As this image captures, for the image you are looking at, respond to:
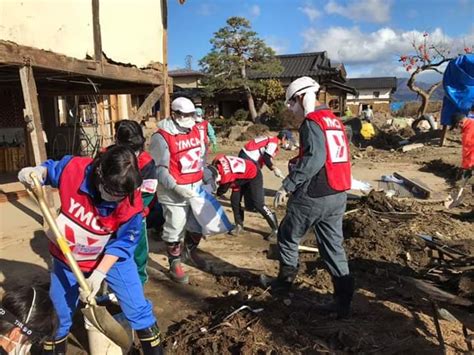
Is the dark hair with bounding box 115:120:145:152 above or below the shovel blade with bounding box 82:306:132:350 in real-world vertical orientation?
above

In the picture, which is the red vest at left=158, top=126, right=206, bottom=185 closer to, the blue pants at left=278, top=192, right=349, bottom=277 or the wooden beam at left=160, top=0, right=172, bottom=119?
the blue pants at left=278, top=192, right=349, bottom=277

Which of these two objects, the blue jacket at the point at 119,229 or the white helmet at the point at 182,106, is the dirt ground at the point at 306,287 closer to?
the blue jacket at the point at 119,229

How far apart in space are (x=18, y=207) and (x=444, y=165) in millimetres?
10164

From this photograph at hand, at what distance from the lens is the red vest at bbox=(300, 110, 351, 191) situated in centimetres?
336

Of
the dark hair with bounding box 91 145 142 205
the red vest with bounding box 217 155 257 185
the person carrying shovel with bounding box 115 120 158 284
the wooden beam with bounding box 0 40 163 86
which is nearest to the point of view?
the dark hair with bounding box 91 145 142 205

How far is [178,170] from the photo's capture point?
14.0 ft

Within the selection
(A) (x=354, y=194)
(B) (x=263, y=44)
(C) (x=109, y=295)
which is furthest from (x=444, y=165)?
(B) (x=263, y=44)

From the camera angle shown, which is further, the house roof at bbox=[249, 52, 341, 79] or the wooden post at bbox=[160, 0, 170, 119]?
the house roof at bbox=[249, 52, 341, 79]

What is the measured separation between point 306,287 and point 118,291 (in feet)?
7.05

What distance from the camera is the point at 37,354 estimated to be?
2957 mm

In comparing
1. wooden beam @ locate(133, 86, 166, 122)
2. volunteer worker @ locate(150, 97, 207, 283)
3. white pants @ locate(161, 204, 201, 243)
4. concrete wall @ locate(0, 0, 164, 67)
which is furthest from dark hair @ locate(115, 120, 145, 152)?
wooden beam @ locate(133, 86, 166, 122)

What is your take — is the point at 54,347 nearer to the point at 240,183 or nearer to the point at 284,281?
the point at 284,281

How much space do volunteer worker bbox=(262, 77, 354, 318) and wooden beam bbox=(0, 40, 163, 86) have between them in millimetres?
4182

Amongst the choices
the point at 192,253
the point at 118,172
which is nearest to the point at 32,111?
the point at 192,253
